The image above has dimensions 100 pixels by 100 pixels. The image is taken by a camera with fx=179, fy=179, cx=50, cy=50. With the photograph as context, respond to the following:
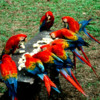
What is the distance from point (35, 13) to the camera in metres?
5.28

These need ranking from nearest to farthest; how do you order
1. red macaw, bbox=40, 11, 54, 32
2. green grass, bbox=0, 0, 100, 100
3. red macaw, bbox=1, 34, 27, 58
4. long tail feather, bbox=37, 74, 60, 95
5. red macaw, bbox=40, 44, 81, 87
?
long tail feather, bbox=37, 74, 60, 95 < red macaw, bbox=40, 44, 81, 87 < red macaw, bbox=1, 34, 27, 58 < red macaw, bbox=40, 11, 54, 32 < green grass, bbox=0, 0, 100, 100

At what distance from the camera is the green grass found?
4441 millimetres

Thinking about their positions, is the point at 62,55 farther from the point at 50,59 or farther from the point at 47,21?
the point at 47,21

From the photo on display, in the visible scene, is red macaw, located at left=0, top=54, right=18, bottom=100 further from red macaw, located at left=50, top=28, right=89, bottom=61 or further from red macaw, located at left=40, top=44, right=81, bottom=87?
red macaw, located at left=50, top=28, right=89, bottom=61

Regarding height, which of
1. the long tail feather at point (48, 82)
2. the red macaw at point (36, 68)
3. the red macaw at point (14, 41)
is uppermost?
the red macaw at point (14, 41)

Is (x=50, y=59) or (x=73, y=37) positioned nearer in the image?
(x=50, y=59)

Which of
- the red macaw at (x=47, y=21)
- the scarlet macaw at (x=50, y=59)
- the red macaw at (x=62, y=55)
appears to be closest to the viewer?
the scarlet macaw at (x=50, y=59)

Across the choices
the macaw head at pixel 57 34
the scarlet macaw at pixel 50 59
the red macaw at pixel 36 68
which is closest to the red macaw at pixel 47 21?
the macaw head at pixel 57 34

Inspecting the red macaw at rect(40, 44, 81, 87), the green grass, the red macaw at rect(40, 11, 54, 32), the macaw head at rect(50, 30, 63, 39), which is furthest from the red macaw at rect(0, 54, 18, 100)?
the green grass

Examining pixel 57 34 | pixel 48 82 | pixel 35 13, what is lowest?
pixel 48 82

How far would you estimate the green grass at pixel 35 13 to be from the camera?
4.44m

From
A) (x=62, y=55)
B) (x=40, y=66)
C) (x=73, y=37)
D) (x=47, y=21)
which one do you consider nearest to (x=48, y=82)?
(x=40, y=66)

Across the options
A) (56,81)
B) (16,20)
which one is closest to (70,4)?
(16,20)

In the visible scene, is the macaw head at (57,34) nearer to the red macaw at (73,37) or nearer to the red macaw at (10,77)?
the red macaw at (73,37)
